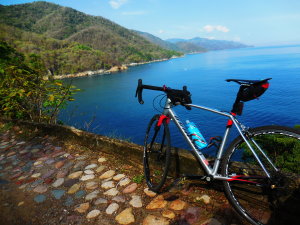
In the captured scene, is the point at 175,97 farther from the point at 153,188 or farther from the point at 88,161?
the point at 88,161

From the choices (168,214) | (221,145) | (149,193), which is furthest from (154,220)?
(221,145)

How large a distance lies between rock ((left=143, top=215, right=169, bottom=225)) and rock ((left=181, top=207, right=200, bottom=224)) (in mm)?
241

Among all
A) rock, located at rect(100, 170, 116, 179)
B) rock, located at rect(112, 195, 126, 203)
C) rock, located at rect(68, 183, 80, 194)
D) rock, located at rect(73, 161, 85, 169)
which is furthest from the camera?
rock, located at rect(73, 161, 85, 169)

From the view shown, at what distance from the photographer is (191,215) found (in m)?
2.58

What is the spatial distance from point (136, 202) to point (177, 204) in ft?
2.05

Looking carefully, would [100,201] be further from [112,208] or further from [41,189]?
[41,189]

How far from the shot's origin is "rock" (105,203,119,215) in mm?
2834

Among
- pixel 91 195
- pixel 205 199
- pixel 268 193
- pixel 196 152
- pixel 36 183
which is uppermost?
pixel 196 152

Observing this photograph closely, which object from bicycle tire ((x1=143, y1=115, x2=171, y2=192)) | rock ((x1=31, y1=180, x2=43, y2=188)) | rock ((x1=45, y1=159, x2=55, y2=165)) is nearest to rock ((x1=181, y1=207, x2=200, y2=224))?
A: bicycle tire ((x1=143, y1=115, x2=171, y2=192))

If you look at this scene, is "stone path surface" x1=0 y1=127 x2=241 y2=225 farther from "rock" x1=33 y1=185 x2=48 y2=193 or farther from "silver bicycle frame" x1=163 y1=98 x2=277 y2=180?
"silver bicycle frame" x1=163 y1=98 x2=277 y2=180

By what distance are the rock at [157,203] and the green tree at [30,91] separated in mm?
4710

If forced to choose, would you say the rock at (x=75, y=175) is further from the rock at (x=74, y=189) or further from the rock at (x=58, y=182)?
the rock at (x=74, y=189)

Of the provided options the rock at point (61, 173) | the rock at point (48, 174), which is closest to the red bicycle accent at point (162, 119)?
the rock at point (61, 173)

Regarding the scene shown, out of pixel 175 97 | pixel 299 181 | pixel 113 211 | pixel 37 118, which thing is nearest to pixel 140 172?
pixel 113 211
